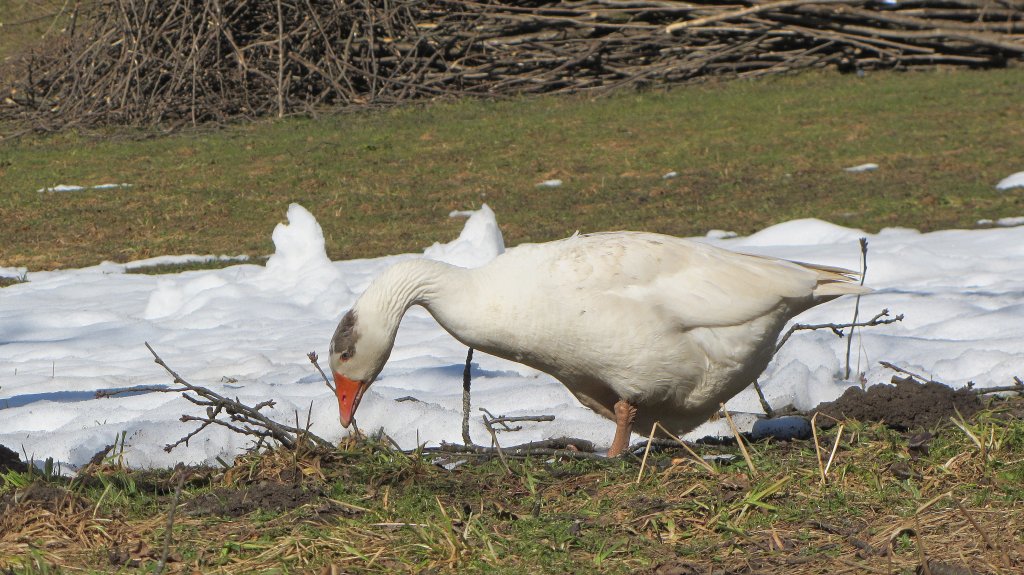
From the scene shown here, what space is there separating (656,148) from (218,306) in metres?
6.49

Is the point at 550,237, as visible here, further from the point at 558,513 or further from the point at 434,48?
the point at 434,48

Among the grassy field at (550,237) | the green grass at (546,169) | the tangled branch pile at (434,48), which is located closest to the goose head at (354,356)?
the grassy field at (550,237)

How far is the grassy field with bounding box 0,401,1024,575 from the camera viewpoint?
10.4 feet

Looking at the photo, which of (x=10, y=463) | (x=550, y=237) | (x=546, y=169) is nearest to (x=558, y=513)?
(x=10, y=463)

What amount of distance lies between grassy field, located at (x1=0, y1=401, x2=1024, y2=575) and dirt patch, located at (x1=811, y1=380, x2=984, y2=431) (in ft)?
0.47

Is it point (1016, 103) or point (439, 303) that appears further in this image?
point (1016, 103)

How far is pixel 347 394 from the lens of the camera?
417 centimetres

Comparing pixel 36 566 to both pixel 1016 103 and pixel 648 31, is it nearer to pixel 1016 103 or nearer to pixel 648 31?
pixel 1016 103

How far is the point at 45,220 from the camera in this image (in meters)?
10.7

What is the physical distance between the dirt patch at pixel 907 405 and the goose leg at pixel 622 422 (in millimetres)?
690

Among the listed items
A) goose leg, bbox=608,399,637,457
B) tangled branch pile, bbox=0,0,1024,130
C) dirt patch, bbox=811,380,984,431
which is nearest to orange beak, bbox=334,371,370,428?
goose leg, bbox=608,399,637,457

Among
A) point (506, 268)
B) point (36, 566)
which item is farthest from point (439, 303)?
point (36, 566)

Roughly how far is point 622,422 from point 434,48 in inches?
510

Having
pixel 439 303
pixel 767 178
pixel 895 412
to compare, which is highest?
pixel 439 303
